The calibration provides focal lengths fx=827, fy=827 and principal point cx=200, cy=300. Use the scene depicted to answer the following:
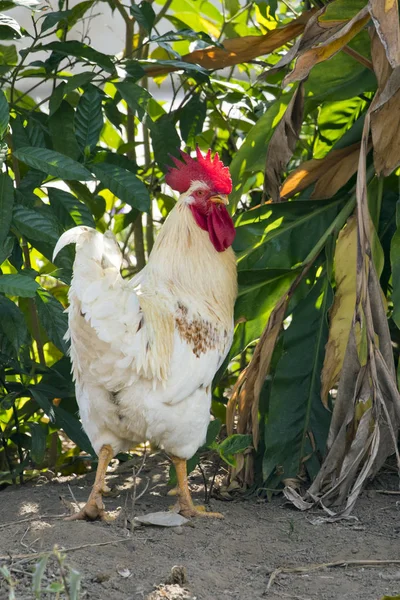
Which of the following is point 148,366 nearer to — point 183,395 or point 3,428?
point 183,395

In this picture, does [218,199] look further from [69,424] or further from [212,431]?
[69,424]

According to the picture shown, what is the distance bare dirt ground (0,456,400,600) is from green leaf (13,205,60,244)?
2.95ft

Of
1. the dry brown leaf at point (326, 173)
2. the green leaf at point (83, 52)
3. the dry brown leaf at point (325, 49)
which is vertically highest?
the green leaf at point (83, 52)

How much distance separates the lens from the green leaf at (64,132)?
117 inches

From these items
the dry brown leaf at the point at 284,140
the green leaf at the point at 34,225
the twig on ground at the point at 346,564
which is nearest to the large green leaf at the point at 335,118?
the dry brown leaf at the point at 284,140

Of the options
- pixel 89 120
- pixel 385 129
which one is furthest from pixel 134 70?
pixel 385 129

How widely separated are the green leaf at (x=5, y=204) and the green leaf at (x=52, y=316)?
230 millimetres

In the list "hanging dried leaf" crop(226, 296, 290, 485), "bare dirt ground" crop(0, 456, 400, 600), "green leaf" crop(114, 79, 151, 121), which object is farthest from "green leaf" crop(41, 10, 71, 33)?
"bare dirt ground" crop(0, 456, 400, 600)

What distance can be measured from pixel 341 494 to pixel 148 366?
0.82m

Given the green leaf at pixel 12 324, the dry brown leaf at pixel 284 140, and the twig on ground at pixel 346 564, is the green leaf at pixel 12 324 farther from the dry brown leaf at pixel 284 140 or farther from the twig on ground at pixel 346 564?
the twig on ground at pixel 346 564

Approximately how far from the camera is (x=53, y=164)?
103 inches

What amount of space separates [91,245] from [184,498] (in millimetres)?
927

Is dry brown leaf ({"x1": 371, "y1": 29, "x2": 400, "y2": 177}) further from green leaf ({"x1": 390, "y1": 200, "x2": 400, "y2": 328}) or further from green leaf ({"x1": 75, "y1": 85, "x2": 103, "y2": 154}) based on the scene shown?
green leaf ({"x1": 75, "y1": 85, "x2": 103, "y2": 154})

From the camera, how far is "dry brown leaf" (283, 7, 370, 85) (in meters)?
2.36
